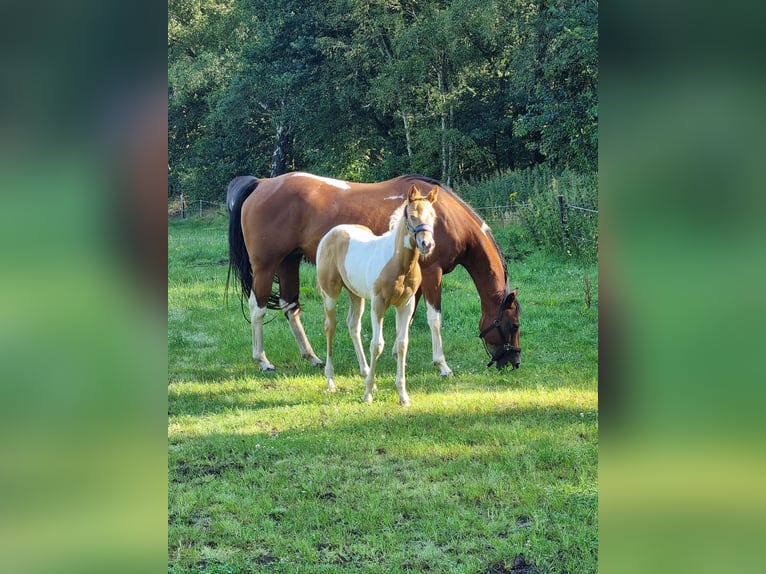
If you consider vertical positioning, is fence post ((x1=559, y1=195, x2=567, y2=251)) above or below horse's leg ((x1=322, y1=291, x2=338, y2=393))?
above

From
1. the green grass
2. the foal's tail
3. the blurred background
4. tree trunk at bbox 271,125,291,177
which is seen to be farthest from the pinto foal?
tree trunk at bbox 271,125,291,177

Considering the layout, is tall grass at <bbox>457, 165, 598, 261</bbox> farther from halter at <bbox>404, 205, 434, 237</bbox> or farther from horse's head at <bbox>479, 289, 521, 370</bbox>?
halter at <bbox>404, 205, 434, 237</bbox>

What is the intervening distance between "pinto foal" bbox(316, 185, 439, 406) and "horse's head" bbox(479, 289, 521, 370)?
0.87m

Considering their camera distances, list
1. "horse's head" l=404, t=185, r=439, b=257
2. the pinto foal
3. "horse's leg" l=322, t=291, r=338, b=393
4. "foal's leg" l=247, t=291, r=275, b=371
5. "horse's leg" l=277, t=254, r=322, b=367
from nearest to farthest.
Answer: "horse's head" l=404, t=185, r=439, b=257
the pinto foal
"horse's leg" l=322, t=291, r=338, b=393
"foal's leg" l=247, t=291, r=275, b=371
"horse's leg" l=277, t=254, r=322, b=367

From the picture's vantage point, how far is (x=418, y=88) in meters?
9.03

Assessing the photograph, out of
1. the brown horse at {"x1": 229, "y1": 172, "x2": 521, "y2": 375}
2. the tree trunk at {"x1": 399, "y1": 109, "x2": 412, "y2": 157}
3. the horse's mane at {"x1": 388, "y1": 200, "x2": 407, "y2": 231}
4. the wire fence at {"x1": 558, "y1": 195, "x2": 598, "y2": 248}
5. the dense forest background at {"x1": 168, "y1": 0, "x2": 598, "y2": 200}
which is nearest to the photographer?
the horse's mane at {"x1": 388, "y1": 200, "x2": 407, "y2": 231}

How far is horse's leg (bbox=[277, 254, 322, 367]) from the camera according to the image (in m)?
6.03

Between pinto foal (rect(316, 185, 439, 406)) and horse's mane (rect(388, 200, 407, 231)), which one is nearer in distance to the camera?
pinto foal (rect(316, 185, 439, 406))

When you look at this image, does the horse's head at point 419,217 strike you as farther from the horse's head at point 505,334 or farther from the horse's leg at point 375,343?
the horse's head at point 505,334

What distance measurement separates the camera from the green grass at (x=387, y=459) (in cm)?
287
